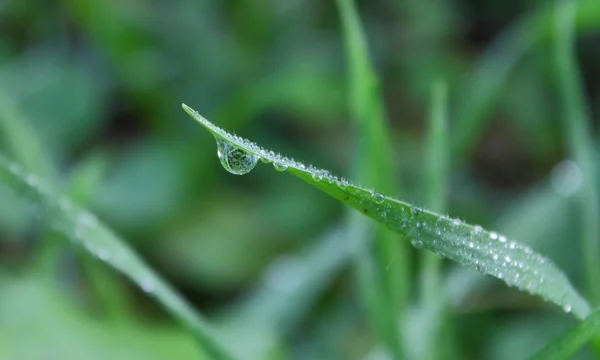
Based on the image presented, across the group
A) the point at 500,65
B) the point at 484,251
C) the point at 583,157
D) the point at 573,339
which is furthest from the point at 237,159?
the point at 500,65

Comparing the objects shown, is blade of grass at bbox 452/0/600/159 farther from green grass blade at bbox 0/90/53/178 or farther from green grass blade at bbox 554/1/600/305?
green grass blade at bbox 0/90/53/178

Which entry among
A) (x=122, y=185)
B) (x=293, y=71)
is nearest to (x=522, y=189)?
(x=293, y=71)

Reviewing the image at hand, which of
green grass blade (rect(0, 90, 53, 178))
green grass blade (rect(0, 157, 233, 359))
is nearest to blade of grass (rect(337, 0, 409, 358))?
green grass blade (rect(0, 157, 233, 359))

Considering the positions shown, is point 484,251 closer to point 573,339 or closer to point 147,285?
point 573,339

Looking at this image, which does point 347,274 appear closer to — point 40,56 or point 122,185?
point 122,185

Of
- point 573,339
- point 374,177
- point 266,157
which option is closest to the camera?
point 266,157

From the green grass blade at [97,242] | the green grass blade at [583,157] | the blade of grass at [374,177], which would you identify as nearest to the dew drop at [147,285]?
the green grass blade at [97,242]
